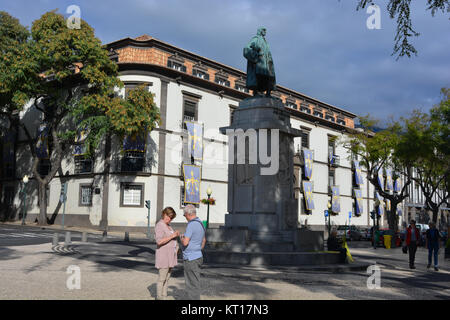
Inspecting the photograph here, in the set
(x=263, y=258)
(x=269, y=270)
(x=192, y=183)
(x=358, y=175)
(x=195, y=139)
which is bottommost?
(x=269, y=270)

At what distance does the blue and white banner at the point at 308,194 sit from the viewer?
44750mm

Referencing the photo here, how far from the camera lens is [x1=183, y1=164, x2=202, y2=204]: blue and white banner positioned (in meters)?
33.5

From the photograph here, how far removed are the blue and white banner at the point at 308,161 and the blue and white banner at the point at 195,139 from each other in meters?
14.3

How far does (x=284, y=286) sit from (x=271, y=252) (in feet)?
10.4

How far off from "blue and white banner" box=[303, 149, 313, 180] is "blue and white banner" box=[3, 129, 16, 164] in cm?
2963

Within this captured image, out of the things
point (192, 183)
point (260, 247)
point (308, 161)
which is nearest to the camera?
point (260, 247)

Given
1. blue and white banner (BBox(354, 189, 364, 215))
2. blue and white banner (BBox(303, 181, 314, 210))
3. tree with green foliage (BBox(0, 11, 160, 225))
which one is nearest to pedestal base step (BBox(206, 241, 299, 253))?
tree with green foliage (BBox(0, 11, 160, 225))

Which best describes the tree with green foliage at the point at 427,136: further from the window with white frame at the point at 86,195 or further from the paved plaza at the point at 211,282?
the window with white frame at the point at 86,195

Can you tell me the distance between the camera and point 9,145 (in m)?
42.0

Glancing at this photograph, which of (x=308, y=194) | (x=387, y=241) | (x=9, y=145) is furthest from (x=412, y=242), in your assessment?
(x=9, y=145)

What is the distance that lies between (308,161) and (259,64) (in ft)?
106

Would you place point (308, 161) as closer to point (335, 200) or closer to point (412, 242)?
point (335, 200)

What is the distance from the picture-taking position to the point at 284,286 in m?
8.86
